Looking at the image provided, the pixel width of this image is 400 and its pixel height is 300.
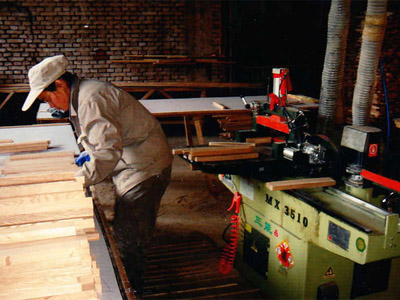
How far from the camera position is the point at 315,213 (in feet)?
8.26

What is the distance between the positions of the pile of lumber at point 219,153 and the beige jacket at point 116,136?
19 cm

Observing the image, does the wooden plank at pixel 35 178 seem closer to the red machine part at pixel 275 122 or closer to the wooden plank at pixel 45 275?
the wooden plank at pixel 45 275

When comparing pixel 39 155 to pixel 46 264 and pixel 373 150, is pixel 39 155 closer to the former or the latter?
pixel 46 264

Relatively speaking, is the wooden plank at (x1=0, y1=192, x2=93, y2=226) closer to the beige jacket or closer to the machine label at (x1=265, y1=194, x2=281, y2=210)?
the beige jacket

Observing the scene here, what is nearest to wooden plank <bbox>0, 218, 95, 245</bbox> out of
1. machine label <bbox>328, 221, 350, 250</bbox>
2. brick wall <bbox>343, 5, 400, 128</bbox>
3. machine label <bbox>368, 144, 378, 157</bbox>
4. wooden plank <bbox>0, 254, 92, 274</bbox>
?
wooden plank <bbox>0, 254, 92, 274</bbox>

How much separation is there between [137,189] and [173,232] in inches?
62.0

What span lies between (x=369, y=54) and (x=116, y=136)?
1.95 meters

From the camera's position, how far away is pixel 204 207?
5090mm

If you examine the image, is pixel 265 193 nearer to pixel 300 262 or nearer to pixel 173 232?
pixel 300 262

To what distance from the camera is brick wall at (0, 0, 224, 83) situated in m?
8.20

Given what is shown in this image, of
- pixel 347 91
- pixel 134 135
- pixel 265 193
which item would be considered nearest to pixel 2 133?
pixel 134 135

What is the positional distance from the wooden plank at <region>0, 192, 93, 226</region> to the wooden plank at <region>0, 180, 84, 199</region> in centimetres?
5

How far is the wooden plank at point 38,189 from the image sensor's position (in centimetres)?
211

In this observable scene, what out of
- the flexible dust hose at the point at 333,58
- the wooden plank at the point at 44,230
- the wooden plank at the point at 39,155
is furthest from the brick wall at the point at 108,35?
the wooden plank at the point at 44,230
